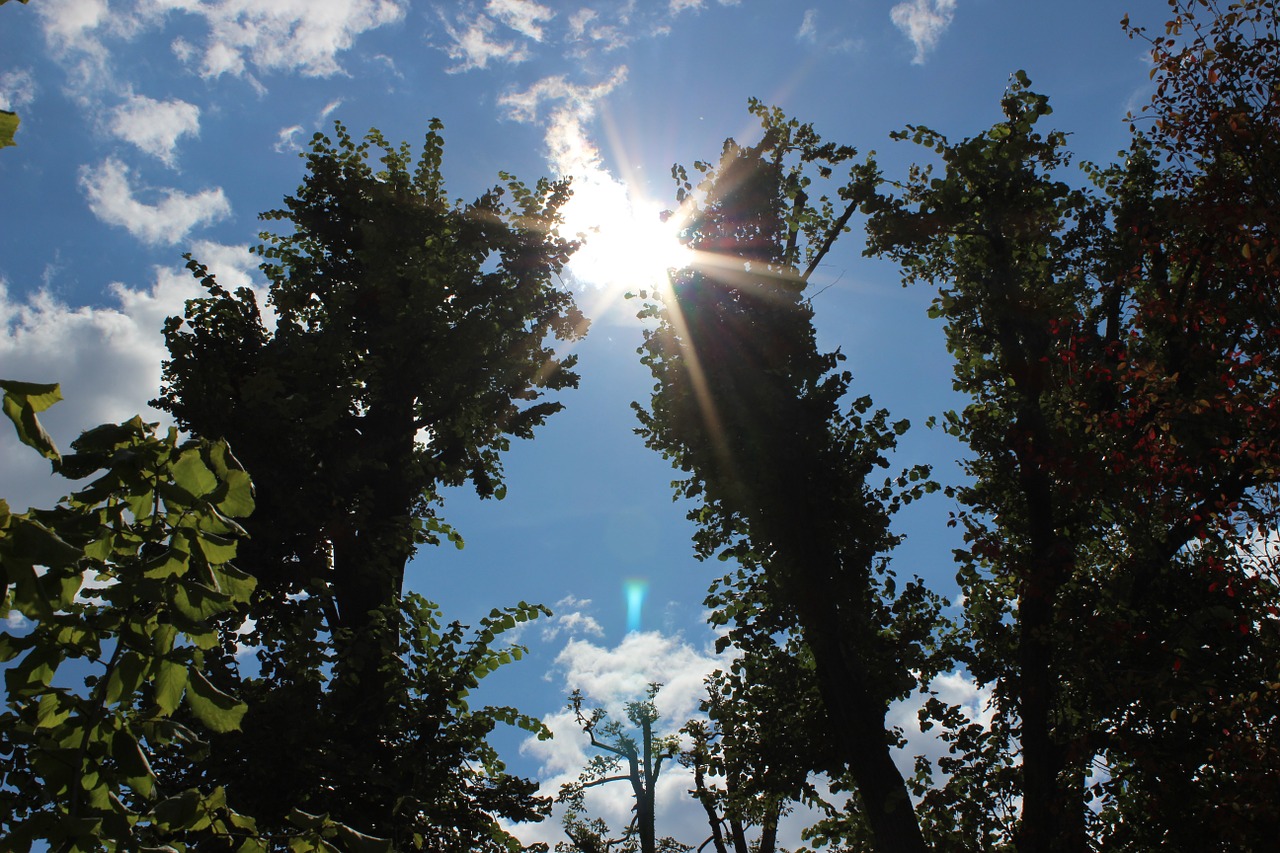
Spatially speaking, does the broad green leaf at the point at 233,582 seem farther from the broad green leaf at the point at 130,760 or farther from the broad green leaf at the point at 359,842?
the broad green leaf at the point at 359,842

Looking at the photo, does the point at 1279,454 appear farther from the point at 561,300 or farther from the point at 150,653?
the point at 561,300

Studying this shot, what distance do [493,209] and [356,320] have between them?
11.1 ft

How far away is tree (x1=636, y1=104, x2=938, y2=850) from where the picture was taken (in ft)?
30.7

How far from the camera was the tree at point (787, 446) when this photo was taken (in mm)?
9344

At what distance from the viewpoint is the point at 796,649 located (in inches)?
419

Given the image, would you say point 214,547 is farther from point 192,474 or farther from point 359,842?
point 359,842

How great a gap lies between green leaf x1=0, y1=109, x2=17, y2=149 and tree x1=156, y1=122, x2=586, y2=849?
6720 mm

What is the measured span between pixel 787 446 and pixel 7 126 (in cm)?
898

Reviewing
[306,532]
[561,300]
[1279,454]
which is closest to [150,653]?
[306,532]

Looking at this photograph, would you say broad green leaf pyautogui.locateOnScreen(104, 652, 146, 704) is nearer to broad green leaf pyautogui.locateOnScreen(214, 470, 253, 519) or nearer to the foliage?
the foliage

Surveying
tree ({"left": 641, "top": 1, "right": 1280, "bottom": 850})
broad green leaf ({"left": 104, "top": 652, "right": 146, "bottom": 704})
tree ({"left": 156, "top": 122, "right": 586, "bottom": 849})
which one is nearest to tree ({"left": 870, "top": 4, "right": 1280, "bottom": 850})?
tree ({"left": 641, "top": 1, "right": 1280, "bottom": 850})

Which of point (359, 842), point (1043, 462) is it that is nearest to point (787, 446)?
point (1043, 462)

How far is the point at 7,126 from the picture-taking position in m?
1.97

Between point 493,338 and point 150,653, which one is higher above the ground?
point 493,338
